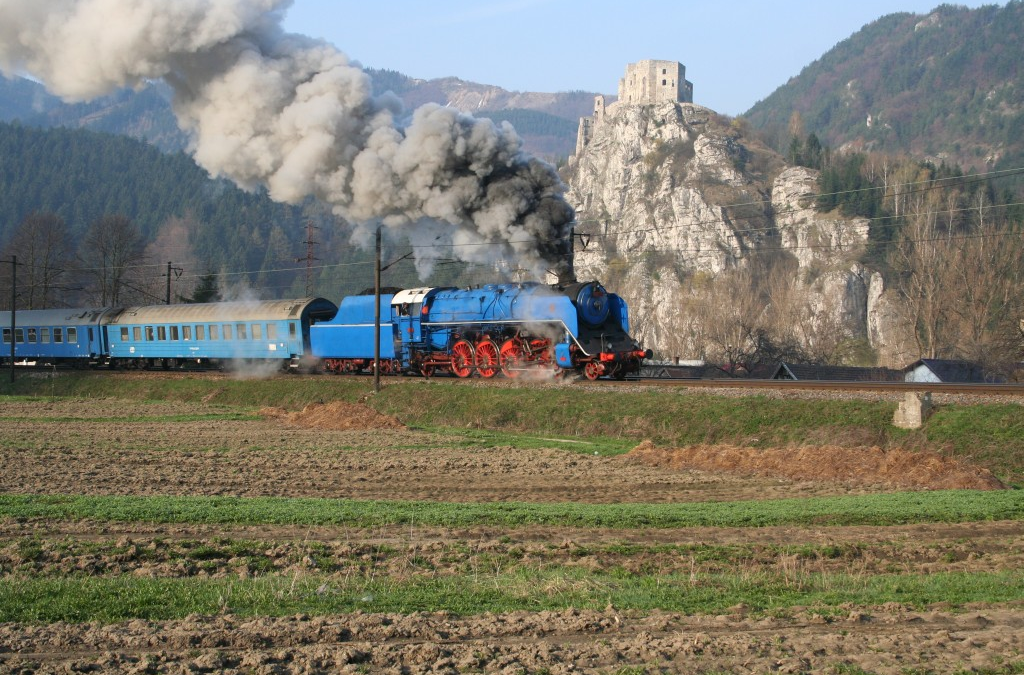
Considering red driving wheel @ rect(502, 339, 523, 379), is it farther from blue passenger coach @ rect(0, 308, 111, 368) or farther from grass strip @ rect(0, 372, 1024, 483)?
blue passenger coach @ rect(0, 308, 111, 368)

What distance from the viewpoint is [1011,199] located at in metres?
167

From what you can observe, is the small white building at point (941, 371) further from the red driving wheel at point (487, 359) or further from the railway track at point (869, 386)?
the red driving wheel at point (487, 359)

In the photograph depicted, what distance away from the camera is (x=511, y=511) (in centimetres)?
1716

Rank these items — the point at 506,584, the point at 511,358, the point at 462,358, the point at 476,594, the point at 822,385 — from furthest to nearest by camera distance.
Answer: the point at 462,358 → the point at 511,358 → the point at 822,385 → the point at 506,584 → the point at 476,594

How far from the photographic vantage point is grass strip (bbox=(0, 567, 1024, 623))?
10117 millimetres

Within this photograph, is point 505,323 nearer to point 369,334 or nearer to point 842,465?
point 369,334

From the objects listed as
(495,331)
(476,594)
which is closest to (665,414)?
(495,331)

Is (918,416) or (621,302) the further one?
(621,302)

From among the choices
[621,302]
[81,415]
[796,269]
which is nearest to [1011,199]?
[796,269]

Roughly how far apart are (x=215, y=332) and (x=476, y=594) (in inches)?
1789

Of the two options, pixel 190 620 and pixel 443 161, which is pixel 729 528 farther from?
pixel 443 161

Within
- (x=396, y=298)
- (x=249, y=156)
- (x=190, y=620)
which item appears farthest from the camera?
(x=396, y=298)

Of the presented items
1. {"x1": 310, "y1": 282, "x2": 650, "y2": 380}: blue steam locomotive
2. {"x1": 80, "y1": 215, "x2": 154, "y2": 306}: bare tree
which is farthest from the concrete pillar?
{"x1": 80, "y1": 215, "x2": 154, "y2": 306}: bare tree

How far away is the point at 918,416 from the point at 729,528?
1234 cm
